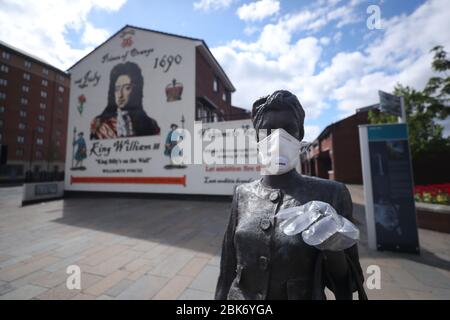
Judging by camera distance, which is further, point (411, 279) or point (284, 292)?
point (411, 279)

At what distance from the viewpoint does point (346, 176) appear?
17.9m

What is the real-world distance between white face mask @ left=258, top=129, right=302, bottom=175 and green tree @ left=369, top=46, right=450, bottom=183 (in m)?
16.7

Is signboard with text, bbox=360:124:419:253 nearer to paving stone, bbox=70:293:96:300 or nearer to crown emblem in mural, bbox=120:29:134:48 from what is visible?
paving stone, bbox=70:293:96:300

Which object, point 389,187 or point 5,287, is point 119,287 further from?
point 389,187

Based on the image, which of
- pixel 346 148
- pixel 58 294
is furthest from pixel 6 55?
pixel 346 148

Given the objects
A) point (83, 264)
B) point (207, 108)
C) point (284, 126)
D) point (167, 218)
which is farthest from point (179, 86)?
point (284, 126)

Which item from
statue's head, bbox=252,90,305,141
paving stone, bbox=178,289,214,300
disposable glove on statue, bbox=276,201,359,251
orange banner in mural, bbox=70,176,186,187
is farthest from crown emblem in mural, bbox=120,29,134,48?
disposable glove on statue, bbox=276,201,359,251

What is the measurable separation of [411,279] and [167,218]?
6.14 m

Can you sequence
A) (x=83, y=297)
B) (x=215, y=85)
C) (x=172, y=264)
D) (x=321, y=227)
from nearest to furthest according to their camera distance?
(x=321, y=227), (x=83, y=297), (x=172, y=264), (x=215, y=85)

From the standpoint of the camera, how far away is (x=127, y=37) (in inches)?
504

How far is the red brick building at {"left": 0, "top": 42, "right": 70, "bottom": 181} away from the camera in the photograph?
32.0m

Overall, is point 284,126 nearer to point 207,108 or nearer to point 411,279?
point 411,279

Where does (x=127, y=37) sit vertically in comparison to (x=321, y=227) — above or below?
above

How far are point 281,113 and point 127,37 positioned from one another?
14.9m
